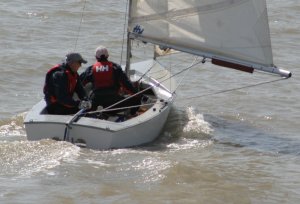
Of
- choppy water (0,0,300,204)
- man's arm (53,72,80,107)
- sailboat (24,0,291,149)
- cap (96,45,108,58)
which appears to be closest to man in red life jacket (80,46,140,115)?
cap (96,45,108,58)

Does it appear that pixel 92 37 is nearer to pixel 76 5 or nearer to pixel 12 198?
pixel 76 5

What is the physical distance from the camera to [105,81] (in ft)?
31.5

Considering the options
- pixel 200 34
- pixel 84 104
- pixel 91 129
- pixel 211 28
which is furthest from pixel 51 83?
pixel 211 28

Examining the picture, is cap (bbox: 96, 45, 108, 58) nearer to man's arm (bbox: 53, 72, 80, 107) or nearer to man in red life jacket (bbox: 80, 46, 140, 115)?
man in red life jacket (bbox: 80, 46, 140, 115)

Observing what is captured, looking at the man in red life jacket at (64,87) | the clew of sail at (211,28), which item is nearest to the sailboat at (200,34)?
the clew of sail at (211,28)

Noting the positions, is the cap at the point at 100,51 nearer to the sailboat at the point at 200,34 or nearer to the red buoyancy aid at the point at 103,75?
the red buoyancy aid at the point at 103,75

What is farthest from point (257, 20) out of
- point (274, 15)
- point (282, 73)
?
point (274, 15)

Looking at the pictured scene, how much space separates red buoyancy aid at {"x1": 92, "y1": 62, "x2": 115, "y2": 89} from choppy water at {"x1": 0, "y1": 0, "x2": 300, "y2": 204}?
0.84m

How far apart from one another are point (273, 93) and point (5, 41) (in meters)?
5.40

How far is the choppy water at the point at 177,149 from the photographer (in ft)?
26.2

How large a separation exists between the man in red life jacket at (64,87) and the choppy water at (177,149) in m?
0.58

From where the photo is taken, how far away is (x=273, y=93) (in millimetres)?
13000

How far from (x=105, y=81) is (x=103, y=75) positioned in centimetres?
8

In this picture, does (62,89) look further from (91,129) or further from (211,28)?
(211,28)
